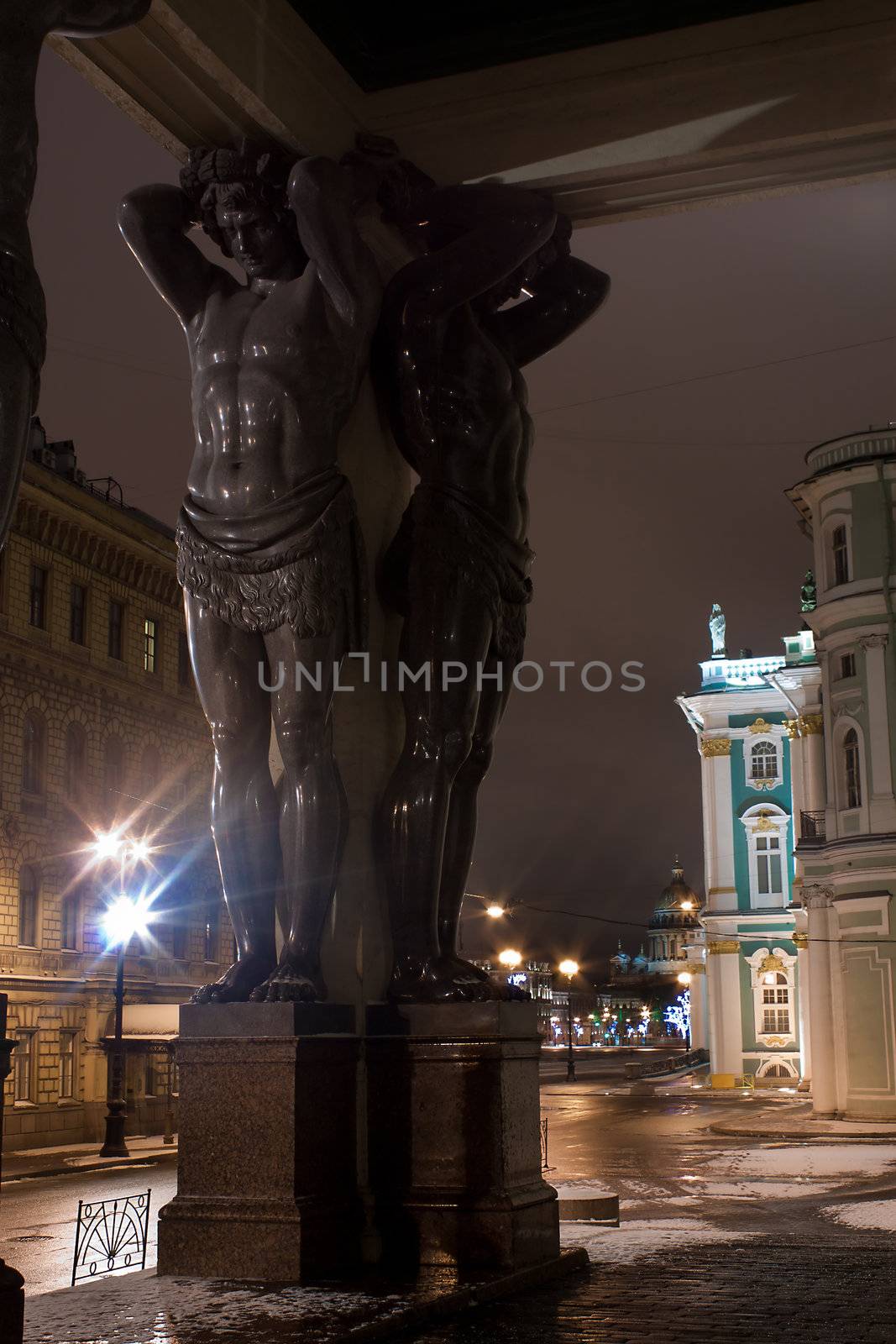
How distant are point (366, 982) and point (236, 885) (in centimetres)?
52

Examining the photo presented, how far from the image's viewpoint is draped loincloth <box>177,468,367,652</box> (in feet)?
15.6

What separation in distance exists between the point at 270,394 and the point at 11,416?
81.4 inches

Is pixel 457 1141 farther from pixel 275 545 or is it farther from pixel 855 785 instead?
pixel 855 785

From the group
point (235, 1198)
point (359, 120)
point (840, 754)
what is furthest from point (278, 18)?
point (840, 754)

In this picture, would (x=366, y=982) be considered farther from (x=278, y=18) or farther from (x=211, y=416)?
(x=278, y=18)

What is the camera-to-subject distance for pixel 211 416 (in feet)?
16.1

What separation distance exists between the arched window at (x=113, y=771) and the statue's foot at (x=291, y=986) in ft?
91.6

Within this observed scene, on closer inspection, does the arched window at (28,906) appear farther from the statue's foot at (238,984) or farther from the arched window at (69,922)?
the statue's foot at (238,984)

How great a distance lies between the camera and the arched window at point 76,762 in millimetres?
30797

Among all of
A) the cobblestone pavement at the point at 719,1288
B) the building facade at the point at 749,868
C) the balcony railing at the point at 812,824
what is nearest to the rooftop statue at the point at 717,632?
the building facade at the point at 749,868

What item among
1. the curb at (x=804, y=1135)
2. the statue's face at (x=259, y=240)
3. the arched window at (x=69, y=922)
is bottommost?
the curb at (x=804, y=1135)

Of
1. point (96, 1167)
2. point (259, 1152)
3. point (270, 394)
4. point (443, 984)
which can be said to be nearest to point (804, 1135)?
point (96, 1167)

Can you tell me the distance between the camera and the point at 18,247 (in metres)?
2.91

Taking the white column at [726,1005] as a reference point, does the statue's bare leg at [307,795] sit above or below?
above
